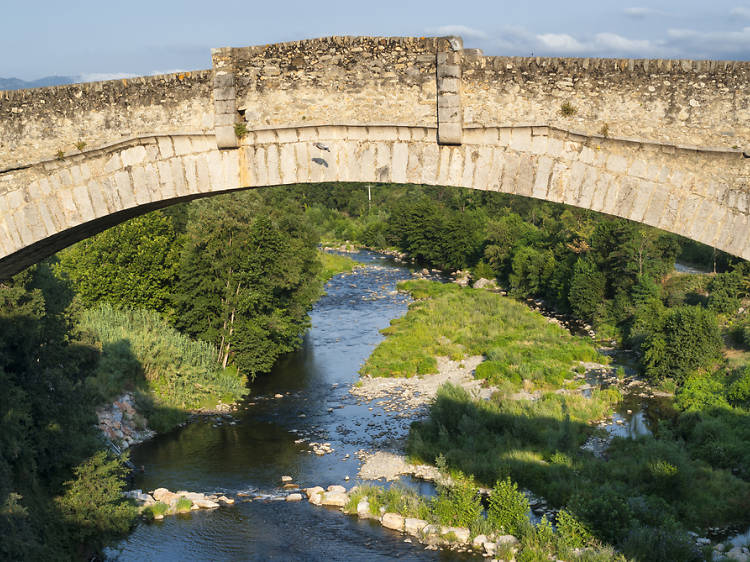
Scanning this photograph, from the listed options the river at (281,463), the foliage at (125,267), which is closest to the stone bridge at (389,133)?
the river at (281,463)

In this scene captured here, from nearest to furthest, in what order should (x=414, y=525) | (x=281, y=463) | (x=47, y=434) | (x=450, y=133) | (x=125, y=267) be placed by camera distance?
1. (x=450, y=133)
2. (x=47, y=434)
3. (x=414, y=525)
4. (x=281, y=463)
5. (x=125, y=267)

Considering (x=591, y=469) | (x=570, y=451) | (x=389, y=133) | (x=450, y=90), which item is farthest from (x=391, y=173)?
(x=570, y=451)

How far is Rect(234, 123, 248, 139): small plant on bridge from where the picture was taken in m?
7.29

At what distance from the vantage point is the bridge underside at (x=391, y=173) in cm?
634

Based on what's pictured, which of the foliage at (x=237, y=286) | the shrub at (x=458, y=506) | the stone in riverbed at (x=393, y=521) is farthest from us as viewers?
the foliage at (x=237, y=286)

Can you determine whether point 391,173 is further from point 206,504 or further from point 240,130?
point 206,504

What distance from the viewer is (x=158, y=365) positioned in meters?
21.4

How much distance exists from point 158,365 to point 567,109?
1706 cm

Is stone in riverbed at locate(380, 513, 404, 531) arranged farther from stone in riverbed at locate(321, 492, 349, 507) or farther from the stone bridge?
the stone bridge

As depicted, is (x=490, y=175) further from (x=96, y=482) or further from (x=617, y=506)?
(x=96, y=482)

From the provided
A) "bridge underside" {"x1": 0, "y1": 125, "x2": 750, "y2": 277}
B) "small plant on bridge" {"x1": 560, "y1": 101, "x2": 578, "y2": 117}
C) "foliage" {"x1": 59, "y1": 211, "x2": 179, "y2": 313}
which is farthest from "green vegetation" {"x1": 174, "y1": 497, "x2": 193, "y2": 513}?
"small plant on bridge" {"x1": 560, "y1": 101, "x2": 578, "y2": 117}

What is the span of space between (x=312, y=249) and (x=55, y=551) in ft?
55.5

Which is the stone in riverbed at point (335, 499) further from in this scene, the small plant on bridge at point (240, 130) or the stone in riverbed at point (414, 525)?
the small plant on bridge at point (240, 130)

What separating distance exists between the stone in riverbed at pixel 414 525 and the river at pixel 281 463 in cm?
28
